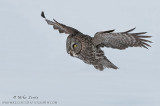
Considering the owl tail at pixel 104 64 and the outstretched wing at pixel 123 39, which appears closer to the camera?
the outstretched wing at pixel 123 39

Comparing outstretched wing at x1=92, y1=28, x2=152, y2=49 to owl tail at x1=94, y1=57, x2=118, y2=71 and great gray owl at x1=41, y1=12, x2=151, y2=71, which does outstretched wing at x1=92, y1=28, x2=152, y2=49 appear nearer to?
great gray owl at x1=41, y1=12, x2=151, y2=71

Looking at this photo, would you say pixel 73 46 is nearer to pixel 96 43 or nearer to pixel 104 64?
pixel 96 43

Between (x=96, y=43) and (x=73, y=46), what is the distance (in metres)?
0.85

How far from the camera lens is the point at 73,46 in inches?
478

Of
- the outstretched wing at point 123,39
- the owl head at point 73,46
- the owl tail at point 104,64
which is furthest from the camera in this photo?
the owl tail at point 104,64

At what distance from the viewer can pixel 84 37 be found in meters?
12.0

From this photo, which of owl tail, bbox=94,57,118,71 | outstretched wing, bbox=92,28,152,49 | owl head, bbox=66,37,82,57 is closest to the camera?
outstretched wing, bbox=92,28,152,49

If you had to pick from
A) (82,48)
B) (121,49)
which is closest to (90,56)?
(82,48)

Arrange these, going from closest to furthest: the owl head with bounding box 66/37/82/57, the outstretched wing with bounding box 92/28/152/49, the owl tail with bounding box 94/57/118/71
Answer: the outstretched wing with bounding box 92/28/152/49
the owl head with bounding box 66/37/82/57
the owl tail with bounding box 94/57/118/71

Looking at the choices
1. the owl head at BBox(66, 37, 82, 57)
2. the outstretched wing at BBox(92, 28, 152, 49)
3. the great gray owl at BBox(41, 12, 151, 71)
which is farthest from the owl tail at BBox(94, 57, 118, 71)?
the outstretched wing at BBox(92, 28, 152, 49)

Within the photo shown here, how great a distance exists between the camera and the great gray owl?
10.8 meters

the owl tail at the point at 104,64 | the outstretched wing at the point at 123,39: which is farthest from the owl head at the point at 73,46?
the outstretched wing at the point at 123,39

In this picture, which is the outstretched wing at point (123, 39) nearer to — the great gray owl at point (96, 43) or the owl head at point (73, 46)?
the great gray owl at point (96, 43)

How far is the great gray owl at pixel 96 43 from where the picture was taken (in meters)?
10.8
